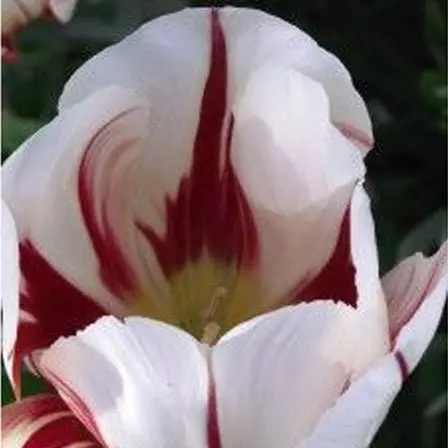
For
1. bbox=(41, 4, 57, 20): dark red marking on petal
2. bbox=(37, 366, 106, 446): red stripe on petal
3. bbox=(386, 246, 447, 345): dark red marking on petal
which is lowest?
bbox=(37, 366, 106, 446): red stripe on petal

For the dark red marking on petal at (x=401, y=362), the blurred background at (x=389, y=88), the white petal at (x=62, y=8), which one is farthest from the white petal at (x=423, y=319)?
the blurred background at (x=389, y=88)

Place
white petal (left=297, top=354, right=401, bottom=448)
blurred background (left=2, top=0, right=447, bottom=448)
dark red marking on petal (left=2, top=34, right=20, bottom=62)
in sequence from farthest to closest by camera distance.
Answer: blurred background (left=2, top=0, right=447, bottom=448), dark red marking on petal (left=2, top=34, right=20, bottom=62), white petal (left=297, top=354, right=401, bottom=448)

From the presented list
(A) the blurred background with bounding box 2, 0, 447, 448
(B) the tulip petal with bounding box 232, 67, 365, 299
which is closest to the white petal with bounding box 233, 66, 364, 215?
(B) the tulip petal with bounding box 232, 67, 365, 299

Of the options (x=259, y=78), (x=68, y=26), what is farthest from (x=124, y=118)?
(x=68, y=26)

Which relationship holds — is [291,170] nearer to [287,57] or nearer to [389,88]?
[287,57]

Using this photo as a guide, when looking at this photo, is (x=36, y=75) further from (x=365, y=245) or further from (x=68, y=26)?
(x=365, y=245)

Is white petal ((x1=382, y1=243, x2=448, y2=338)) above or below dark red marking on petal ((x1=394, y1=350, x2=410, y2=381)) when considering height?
below

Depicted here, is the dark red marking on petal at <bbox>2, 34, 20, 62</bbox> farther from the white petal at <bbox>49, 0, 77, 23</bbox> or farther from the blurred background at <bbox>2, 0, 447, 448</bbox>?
the blurred background at <bbox>2, 0, 447, 448</bbox>

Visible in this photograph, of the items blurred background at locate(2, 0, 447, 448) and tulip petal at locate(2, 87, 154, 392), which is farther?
blurred background at locate(2, 0, 447, 448)
